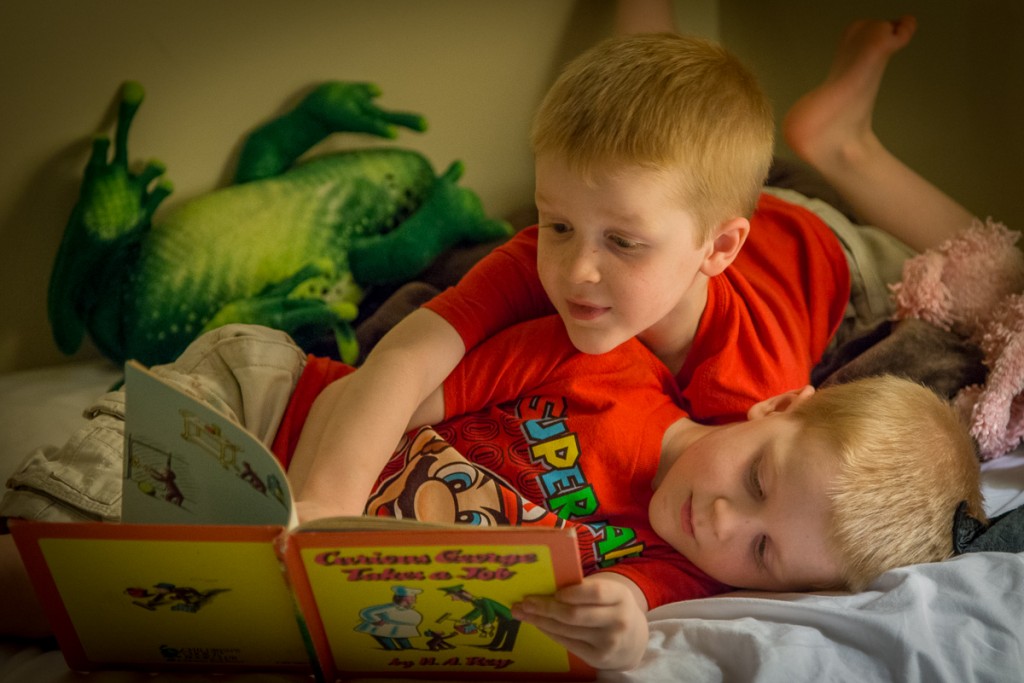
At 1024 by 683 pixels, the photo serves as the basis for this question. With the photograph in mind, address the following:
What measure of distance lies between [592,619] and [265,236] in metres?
0.86

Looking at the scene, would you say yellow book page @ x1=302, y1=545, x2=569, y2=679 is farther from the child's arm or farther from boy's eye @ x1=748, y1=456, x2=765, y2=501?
boy's eye @ x1=748, y1=456, x2=765, y2=501

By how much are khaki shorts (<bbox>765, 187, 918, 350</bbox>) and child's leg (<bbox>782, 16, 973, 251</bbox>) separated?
0.15ft

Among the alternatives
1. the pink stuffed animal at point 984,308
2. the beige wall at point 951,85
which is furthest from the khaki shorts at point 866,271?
the beige wall at point 951,85

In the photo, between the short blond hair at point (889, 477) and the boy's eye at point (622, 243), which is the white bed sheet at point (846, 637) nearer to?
the short blond hair at point (889, 477)

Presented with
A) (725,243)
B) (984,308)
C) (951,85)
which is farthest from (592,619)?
(951,85)

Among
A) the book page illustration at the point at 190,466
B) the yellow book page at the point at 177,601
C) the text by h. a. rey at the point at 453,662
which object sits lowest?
the text by h. a. rey at the point at 453,662

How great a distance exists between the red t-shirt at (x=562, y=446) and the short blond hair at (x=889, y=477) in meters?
0.17

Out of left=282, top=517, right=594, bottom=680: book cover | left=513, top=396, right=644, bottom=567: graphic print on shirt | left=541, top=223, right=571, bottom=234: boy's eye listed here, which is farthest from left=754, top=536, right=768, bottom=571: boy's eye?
left=541, top=223, right=571, bottom=234: boy's eye

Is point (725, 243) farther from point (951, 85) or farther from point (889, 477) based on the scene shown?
point (951, 85)

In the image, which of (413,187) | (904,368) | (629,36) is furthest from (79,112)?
(904,368)

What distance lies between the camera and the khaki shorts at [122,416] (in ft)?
3.18

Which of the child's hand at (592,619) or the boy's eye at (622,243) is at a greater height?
the boy's eye at (622,243)

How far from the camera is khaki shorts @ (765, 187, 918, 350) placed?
138 cm

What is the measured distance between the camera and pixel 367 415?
0.98 m
